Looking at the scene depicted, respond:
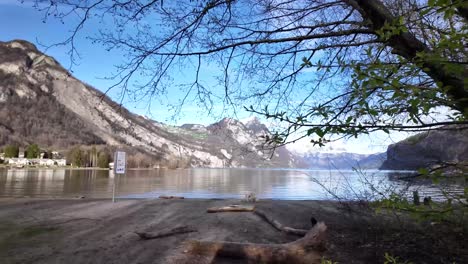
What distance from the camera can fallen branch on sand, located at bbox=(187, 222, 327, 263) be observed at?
5.78m

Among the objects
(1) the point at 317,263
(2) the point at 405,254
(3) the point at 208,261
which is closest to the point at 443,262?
(2) the point at 405,254

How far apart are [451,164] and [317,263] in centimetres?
388

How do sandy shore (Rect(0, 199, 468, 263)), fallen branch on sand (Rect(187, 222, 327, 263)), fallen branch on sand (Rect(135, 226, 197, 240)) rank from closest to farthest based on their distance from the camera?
fallen branch on sand (Rect(187, 222, 327, 263)) → sandy shore (Rect(0, 199, 468, 263)) → fallen branch on sand (Rect(135, 226, 197, 240))

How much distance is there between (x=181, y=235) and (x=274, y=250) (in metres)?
2.49

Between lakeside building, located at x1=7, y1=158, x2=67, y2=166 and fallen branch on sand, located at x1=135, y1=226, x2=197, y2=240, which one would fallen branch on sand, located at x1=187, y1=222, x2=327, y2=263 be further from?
lakeside building, located at x1=7, y1=158, x2=67, y2=166

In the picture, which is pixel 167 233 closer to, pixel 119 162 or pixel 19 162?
pixel 119 162

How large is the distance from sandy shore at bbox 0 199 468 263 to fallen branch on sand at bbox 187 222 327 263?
196mm

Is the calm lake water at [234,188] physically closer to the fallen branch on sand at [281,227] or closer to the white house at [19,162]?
the fallen branch on sand at [281,227]

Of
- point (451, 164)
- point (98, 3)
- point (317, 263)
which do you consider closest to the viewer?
point (451, 164)

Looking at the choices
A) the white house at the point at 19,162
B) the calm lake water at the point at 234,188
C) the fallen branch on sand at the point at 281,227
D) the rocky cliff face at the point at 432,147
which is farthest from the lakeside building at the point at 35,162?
the rocky cliff face at the point at 432,147

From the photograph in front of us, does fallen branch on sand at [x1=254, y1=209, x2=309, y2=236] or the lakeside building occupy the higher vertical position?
the lakeside building

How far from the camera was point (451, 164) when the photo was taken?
7.93ft

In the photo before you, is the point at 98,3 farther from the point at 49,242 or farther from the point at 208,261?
the point at 49,242

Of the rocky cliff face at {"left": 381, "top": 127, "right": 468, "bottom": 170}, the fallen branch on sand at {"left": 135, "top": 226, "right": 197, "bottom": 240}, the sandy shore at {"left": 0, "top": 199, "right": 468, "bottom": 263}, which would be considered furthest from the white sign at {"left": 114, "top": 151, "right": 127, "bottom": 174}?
the rocky cliff face at {"left": 381, "top": 127, "right": 468, "bottom": 170}
